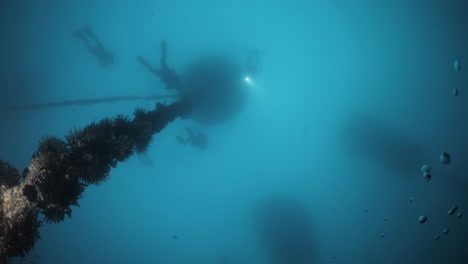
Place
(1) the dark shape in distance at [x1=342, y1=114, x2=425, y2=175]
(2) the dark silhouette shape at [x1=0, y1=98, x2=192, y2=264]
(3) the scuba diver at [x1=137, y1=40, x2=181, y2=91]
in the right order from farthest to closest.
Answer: (1) the dark shape in distance at [x1=342, y1=114, x2=425, y2=175] → (3) the scuba diver at [x1=137, y1=40, x2=181, y2=91] → (2) the dark silhouette shape at [x1=0, y1=98, x2=192, y2=264]

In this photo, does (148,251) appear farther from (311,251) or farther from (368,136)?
(368,136)

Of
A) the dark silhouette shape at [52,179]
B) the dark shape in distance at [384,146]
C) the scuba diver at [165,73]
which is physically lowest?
the dark silhouette shape at [52,179]

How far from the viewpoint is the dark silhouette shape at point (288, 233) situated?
109ft

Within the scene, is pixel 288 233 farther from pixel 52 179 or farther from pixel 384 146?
pixel 52 179

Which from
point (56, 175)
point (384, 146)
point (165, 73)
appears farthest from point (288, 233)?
point (56, 175)

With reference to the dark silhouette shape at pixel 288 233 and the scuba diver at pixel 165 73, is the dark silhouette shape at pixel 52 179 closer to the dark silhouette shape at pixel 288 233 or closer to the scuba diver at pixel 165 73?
the scuba diver at pixel 165 73

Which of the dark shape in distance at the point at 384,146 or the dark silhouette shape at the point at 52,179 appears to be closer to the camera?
the dark silhouette shape at the point at 52,179

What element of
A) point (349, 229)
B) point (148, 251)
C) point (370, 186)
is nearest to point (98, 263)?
point (148, 251)

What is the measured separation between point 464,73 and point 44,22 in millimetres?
48814

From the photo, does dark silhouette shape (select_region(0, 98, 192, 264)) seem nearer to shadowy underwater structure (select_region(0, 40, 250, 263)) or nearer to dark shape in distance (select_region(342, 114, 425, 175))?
shadowy underwater structure (select_region(0, 40, 250, 263))

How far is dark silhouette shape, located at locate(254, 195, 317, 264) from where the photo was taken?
109 ft

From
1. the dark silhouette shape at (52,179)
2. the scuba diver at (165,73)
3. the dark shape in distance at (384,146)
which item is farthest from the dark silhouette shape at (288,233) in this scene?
the dark silhouette shape at (52,179)

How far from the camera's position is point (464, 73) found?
1161 inches

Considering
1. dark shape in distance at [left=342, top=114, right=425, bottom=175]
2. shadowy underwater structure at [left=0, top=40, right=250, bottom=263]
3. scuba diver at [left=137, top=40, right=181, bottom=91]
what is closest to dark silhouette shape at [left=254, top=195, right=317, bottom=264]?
dark shape in distance at [left=342, top=114, right=425, bottom=175]
